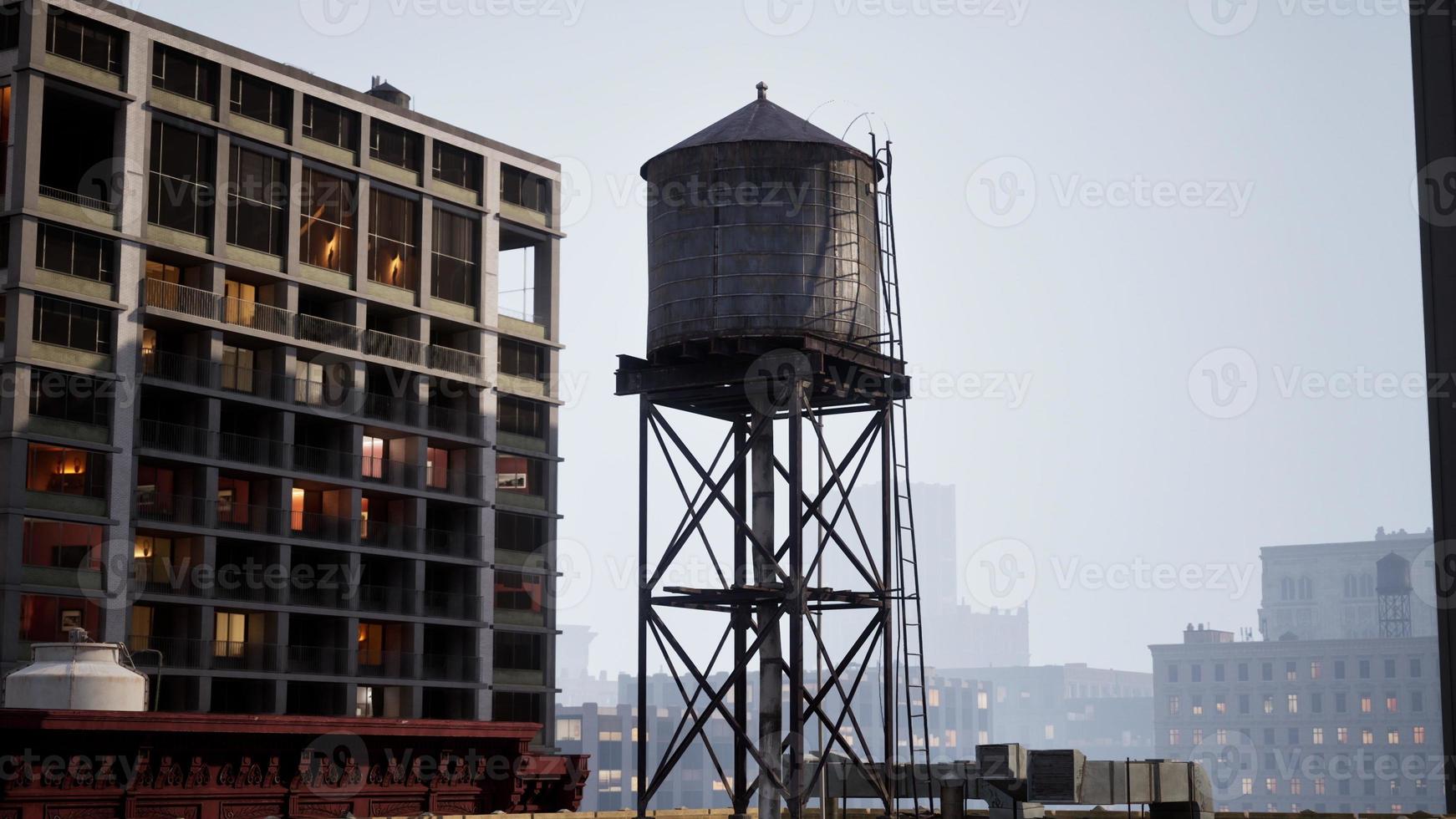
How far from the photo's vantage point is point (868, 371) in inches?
1829

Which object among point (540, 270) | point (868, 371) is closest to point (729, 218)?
point (868, 371)

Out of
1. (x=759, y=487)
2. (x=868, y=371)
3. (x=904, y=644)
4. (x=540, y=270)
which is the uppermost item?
(x=540, y=270)

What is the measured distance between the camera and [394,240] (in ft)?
272

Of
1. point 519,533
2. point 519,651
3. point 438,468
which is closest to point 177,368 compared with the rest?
point 438,468

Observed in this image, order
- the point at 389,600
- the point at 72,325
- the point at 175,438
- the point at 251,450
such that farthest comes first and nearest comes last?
the point at 389,600
the point at 251,450
the point at 175,438
the point at 72,325

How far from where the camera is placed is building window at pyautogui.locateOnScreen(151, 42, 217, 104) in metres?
72.0

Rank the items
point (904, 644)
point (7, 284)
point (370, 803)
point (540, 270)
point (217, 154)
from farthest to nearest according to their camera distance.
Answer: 1. point (540, 270)
2. point (217, 154)
3. point (7, 284)
4. point (370, 803)
5. point (904, 644)

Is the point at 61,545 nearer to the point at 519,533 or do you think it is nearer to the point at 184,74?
the point at 184,74

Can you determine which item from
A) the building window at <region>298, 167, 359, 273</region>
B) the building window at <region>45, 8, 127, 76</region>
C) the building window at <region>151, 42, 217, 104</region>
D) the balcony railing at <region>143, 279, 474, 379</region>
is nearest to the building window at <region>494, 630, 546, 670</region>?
the balcony railing at <region>143, 279, 474, 379</region>

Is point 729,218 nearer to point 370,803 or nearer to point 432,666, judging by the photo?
point 370,803

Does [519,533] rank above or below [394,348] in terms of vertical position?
below

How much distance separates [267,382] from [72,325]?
9.51 m

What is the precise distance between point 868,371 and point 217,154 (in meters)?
38.3

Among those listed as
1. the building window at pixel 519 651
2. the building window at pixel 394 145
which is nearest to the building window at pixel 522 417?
the building window at pixel 519 651
